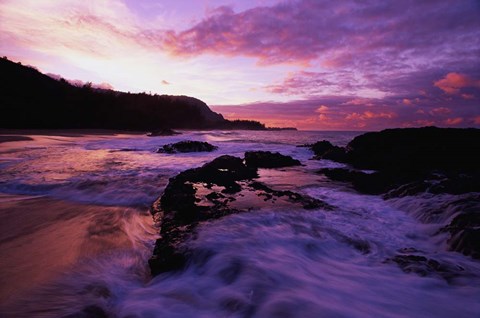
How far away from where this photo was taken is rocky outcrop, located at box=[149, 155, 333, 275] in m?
3.30

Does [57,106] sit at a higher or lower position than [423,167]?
higher

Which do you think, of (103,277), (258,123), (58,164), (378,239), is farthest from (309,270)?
(258,123)

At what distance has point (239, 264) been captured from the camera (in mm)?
3176

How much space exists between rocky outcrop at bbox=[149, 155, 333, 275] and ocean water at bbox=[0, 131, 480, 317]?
16cm

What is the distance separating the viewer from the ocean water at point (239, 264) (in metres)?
2.49

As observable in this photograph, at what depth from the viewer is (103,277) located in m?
2.90

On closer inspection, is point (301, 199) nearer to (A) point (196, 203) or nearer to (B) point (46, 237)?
(A) point (196, 203)

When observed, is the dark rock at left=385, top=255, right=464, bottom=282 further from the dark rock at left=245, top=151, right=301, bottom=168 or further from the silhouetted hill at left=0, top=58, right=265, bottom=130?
the silhouetted hill at left=0, top=58, right=265, bottom=130

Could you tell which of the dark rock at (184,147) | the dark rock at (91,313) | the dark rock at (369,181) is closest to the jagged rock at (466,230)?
the dark rock at (369,181)

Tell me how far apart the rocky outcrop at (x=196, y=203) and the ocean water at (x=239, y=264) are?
160mm

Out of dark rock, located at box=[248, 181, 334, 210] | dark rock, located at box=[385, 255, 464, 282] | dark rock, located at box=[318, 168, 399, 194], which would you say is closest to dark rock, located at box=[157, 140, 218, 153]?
dark rock, located at box=[318, 168, 399, 194]

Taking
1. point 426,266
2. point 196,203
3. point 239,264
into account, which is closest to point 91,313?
point 239,264

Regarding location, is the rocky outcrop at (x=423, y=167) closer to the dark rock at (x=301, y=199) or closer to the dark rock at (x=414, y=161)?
the dark rock at (x=414, y=161)

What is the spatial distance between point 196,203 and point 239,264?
2.09 metres
